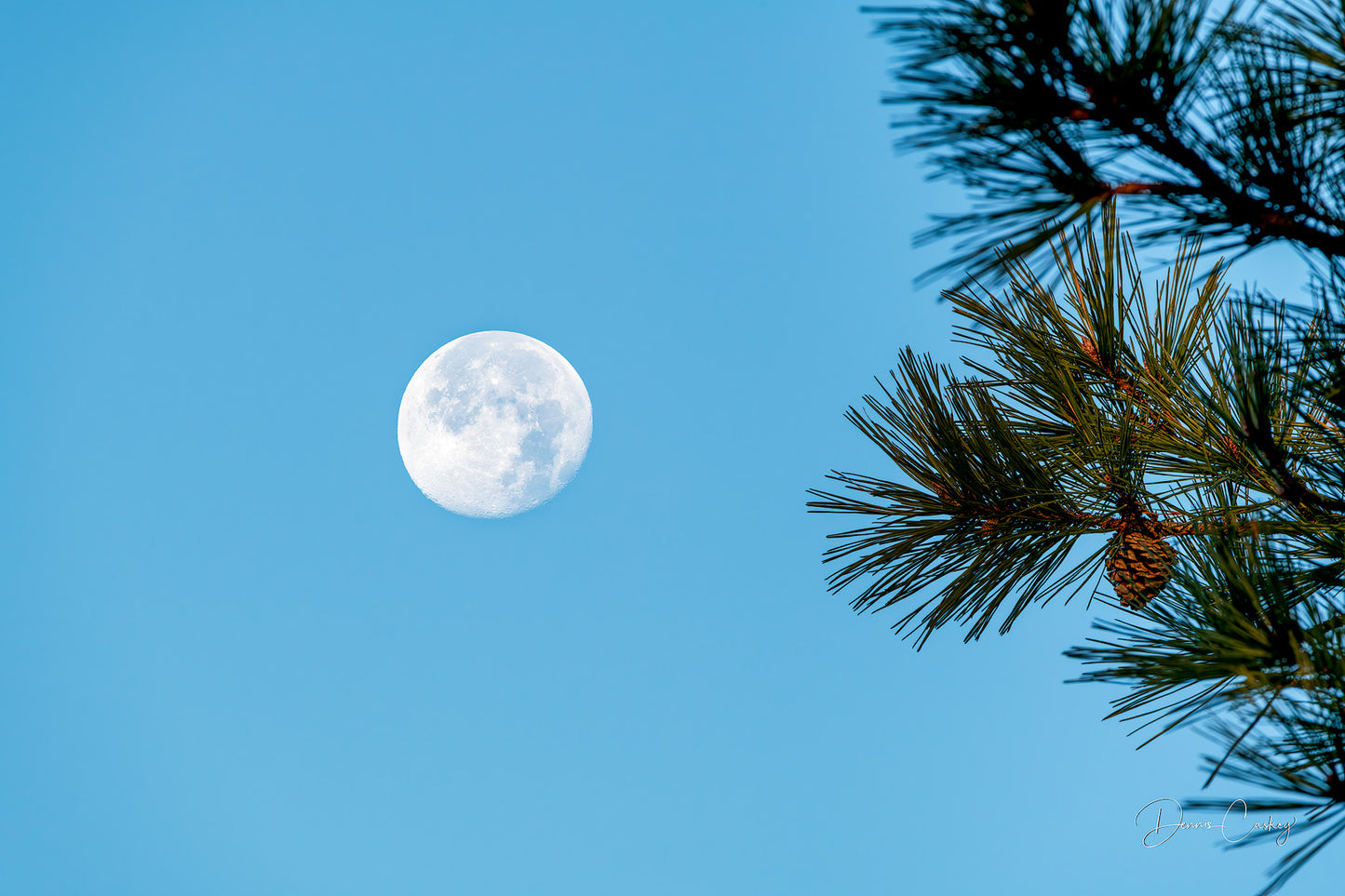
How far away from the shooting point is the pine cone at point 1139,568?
1587 mm

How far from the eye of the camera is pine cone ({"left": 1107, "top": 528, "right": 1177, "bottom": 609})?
5.21 ft

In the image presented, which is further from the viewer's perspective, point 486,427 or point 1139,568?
point 486,427

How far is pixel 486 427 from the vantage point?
1031cm

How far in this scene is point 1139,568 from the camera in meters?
1.63

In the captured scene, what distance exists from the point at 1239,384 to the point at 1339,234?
334 mm

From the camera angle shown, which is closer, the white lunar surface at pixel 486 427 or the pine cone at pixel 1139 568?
the pine cone at pixel 1139 568

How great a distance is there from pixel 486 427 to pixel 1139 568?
9.35m

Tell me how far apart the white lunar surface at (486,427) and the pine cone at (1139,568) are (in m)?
9.27

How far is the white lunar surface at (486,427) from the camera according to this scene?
1034 cm

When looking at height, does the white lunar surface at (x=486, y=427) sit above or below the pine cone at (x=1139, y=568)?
above

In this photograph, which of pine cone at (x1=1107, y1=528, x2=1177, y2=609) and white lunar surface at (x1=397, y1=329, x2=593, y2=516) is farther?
white lunar surface at (x1=397, y1=329, x2=593, y2=516)

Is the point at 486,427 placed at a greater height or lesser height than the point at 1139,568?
greater

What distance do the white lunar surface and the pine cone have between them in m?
9.27

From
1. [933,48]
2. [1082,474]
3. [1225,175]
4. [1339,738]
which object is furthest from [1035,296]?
[1339,738]
